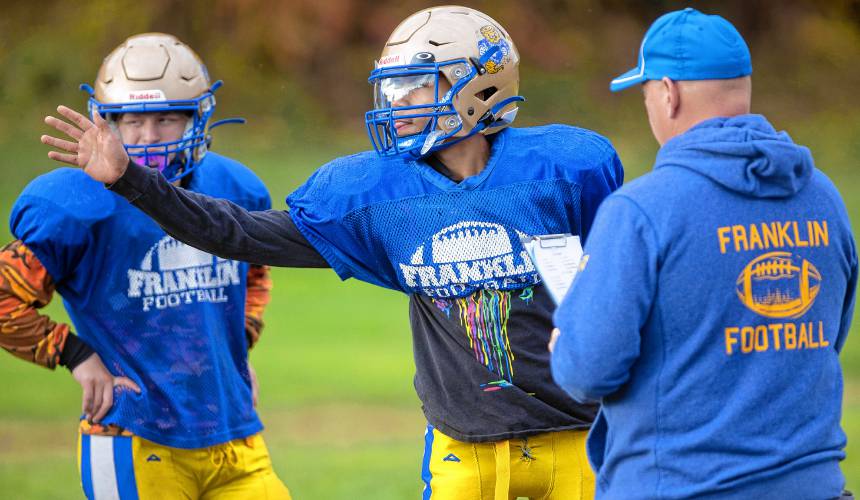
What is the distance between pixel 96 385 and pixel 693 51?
74.9 inches

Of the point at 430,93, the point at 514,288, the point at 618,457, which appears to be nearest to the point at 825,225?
the point at 618,457

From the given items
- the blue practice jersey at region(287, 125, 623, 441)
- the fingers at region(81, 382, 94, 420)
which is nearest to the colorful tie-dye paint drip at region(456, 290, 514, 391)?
the blue practice jersey at region(287, 125, 623, 441)

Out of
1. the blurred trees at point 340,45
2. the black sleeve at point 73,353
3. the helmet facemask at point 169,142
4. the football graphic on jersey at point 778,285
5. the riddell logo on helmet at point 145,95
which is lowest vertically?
the blurred trees at point 340,45

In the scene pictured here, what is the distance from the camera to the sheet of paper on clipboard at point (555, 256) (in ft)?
8.70

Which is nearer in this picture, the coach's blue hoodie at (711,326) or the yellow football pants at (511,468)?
the coach's blue hoodie at (711,326)

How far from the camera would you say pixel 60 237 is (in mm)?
3326

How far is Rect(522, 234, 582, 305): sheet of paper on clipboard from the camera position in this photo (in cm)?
265

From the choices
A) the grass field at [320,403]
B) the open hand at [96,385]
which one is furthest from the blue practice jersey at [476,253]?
the grass field at [320,403]

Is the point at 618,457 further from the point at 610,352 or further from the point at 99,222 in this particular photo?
the point at 99,222

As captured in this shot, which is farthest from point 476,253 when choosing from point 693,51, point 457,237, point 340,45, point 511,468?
point 340,45

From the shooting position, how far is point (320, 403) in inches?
295

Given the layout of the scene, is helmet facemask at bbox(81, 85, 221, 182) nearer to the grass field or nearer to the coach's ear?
the coach's ear

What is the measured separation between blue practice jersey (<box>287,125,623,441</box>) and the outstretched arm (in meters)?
0.07

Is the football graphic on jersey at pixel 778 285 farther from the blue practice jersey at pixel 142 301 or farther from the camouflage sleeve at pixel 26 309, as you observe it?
the camouflage sleeve at pixel 26 309
